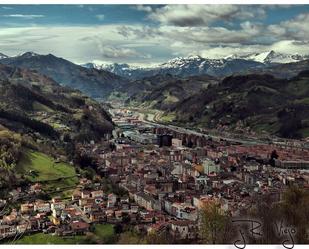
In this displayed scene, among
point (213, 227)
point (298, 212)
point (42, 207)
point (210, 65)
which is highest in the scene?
point (298, 212)

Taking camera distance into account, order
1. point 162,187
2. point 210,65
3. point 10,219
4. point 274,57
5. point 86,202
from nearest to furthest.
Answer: point 10,219, point 86,202, point 162,187, point 274,57, point 210,65

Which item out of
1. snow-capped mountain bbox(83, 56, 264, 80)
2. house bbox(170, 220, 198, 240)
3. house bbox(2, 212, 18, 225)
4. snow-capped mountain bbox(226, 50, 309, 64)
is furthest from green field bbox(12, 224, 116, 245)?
snow-capped mountain bbox(83, 56, 264, 80)

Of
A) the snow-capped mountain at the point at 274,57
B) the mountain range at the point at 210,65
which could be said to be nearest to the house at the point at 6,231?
the snow-capped mountain at the point at 274,57

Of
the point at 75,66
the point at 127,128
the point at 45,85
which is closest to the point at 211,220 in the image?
the point at 127,128

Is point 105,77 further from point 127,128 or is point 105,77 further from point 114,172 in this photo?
point 114,172

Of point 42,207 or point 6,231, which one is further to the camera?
point 42,207

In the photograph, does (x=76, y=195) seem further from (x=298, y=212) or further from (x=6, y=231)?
(x=298, y=212)

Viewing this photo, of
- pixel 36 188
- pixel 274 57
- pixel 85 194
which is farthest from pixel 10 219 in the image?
pixel 274 57
